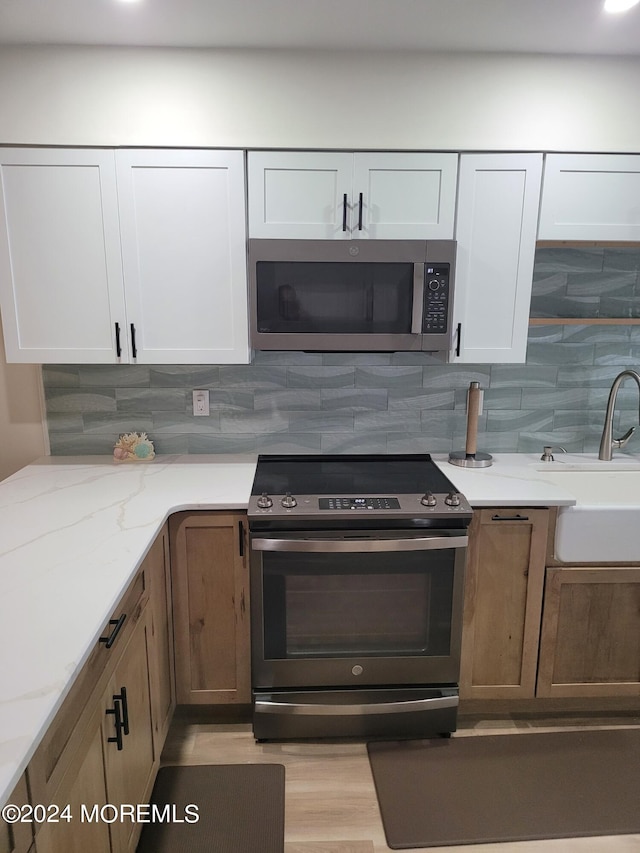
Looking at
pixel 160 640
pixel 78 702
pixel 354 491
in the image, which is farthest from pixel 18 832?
pixel 354 491

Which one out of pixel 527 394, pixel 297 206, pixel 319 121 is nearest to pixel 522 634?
pixel 527 394

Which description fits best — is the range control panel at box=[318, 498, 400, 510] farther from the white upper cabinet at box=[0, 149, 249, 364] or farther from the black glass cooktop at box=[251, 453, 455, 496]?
the white upper cabinet at box=[0, 149, 249, 364]

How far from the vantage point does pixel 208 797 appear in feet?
5.98

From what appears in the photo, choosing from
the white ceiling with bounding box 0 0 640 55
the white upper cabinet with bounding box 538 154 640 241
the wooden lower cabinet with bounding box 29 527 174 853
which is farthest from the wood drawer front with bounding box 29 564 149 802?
the white upper cabinet with bounding box 538 154 640 241

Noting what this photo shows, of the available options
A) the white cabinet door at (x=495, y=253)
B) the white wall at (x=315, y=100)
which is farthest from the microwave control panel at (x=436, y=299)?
the white wall at (x=315, y=100)

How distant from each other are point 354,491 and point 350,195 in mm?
1066

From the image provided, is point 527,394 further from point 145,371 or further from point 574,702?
point 145,371

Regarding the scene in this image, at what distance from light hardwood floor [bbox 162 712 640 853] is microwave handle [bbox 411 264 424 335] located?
1536 mm

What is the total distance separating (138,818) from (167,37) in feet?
7.96

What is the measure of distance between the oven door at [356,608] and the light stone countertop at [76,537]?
0.25m

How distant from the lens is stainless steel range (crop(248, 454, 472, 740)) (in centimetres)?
191

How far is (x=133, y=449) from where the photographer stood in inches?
93.3

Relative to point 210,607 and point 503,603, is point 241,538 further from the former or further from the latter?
point 503,603

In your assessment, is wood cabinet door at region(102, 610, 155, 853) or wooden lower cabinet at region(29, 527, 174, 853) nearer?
wooden lower cabinet at region(29, 527, 174, 853)
